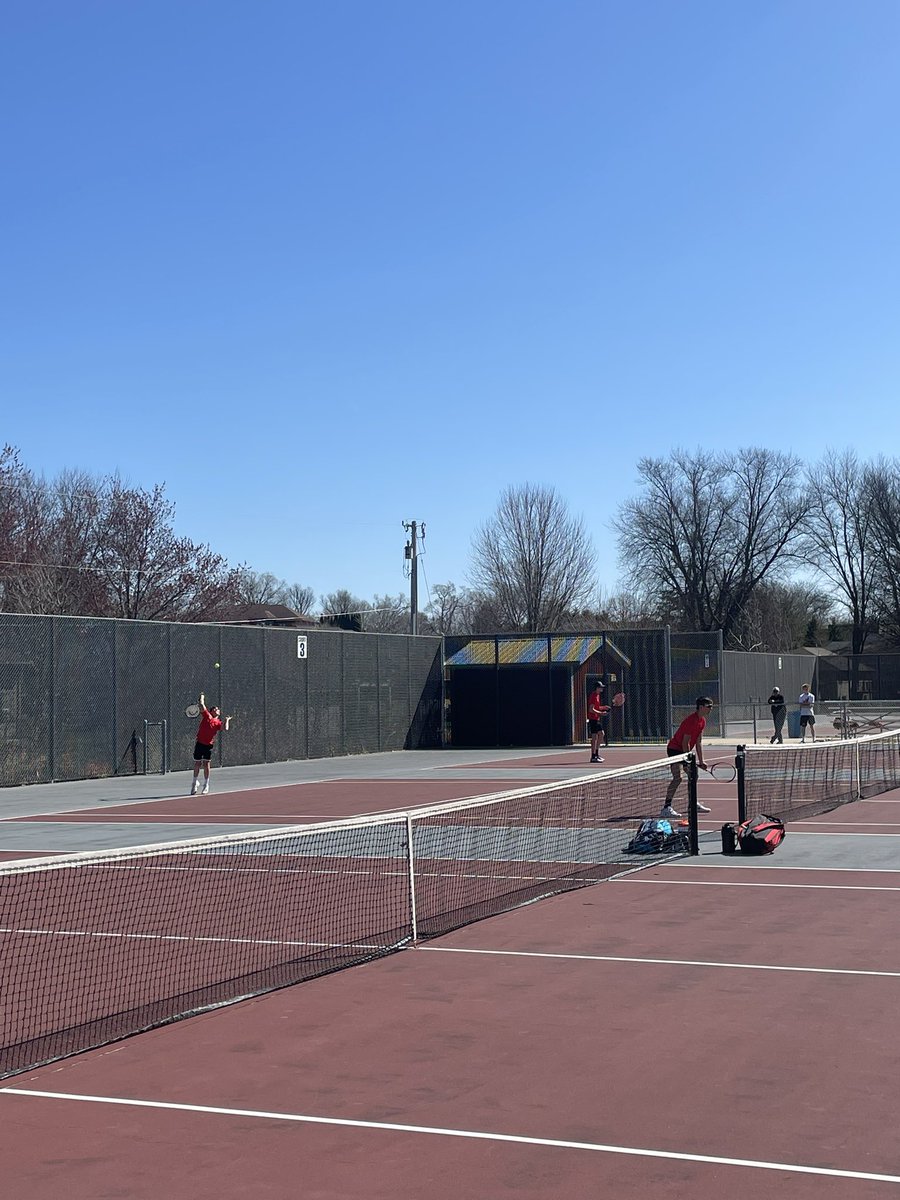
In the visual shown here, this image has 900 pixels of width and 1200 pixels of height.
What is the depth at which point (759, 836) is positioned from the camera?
1353cm

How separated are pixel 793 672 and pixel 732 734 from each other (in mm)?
21958

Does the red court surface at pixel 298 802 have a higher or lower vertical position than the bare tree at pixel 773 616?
lower

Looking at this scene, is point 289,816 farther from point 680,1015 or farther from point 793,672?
point 793,672

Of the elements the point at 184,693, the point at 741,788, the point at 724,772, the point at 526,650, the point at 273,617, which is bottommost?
the point at 724,772

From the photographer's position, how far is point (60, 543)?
179 feet

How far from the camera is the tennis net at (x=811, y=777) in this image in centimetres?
1767

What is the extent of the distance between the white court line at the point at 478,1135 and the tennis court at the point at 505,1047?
0.04ft

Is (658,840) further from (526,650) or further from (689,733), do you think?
(526,650)

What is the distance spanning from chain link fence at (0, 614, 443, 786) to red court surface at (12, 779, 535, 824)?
15.8 feet

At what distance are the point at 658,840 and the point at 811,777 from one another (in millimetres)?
9170

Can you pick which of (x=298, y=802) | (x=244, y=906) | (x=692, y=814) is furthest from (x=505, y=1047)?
(x=298, y=802)

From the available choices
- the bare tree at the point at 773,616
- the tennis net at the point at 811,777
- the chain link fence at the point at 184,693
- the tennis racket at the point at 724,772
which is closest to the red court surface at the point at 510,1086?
the tennis net at the point at 811,777

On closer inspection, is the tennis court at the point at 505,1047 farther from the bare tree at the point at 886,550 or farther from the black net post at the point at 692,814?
the bare tree at the point at 886,550

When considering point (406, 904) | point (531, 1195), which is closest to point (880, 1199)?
point (531, 1195)
